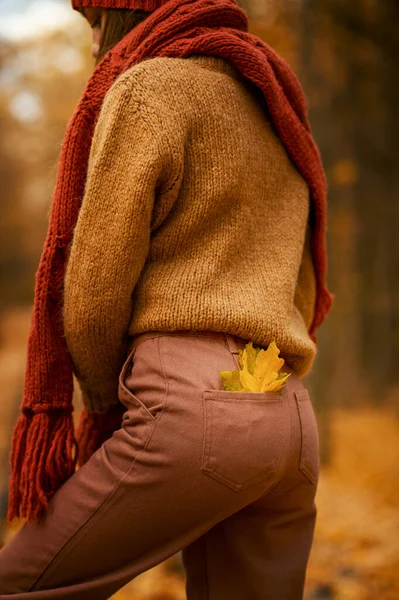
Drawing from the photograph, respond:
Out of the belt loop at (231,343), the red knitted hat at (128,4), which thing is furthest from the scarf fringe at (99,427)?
the red knitted hat at (128,4)

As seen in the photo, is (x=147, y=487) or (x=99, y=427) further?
(x=99, y=427)

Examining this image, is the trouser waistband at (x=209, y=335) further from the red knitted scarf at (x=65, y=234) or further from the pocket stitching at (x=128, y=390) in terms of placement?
the red knitted scarf at (x=65, y=234)

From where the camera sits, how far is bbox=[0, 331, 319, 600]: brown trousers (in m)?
1.43

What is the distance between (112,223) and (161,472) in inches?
23.5

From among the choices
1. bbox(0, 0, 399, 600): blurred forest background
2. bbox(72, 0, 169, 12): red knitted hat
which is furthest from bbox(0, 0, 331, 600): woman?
bbox(0, 0, 399, 600): blurred forest background

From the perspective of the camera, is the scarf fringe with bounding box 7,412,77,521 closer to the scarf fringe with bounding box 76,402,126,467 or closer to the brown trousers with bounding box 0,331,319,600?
the brown trousers with bounding box 0,331,319,600

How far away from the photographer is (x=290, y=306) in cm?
169

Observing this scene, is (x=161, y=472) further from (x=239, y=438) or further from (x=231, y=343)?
(x=231, y=343)

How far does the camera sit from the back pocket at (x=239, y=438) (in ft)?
4.68

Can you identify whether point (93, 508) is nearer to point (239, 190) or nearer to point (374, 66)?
point (239, 190)

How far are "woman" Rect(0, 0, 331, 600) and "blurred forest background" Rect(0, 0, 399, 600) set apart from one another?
188 centimetres

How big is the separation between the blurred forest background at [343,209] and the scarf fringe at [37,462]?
6.23 feet

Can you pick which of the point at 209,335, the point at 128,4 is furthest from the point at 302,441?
the point at 128,4

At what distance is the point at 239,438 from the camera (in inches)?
56.7
